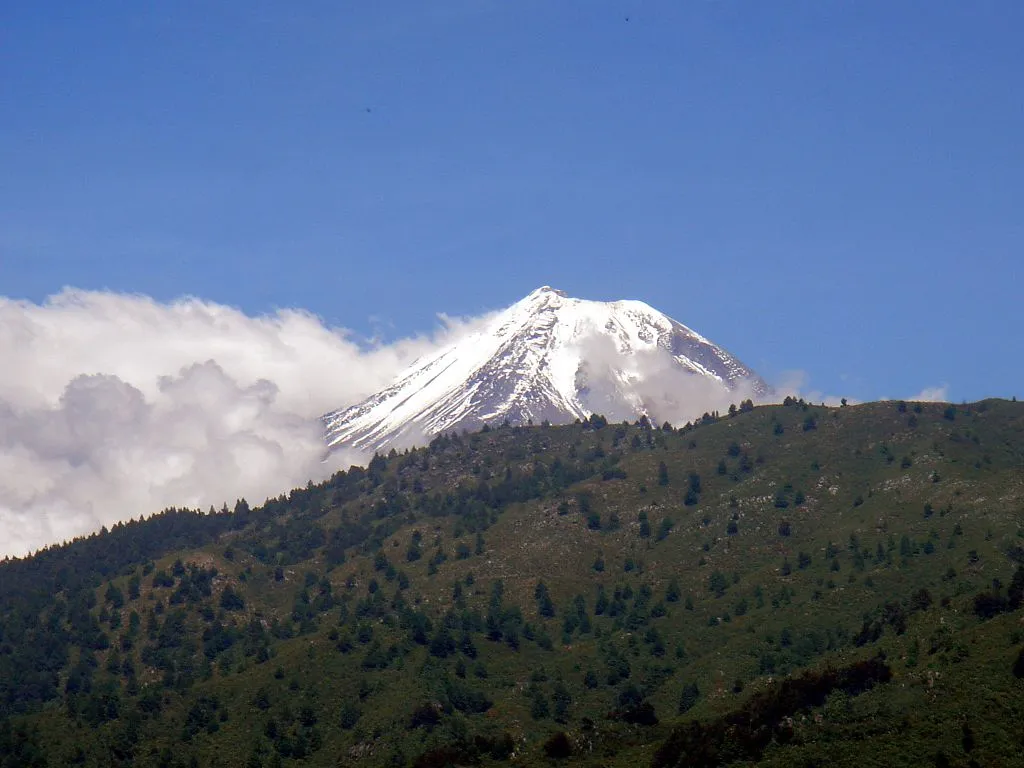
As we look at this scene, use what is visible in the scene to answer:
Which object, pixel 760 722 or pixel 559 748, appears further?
pixel 559 748

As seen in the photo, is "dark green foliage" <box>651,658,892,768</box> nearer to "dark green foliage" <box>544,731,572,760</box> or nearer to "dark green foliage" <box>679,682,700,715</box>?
"dark green foliage" <box>544,731,572,760</box>

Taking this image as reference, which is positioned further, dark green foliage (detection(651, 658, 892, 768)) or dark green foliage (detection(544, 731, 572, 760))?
dark green foliage (detection(544, 731, 572, 760))

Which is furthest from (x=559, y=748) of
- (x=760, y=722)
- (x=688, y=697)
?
(x=688, y=697)

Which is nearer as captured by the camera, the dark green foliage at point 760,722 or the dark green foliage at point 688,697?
the dark green foliage at point 760,722

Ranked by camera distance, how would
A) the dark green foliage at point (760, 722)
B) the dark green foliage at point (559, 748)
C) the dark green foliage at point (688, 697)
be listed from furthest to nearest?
the dark green foliage at point (688, 697) → the dark green foliage at point (559, 748) → the dark green foliage at point (760, 722)

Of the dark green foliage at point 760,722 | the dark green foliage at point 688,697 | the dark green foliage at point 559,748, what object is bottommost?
the dark green foliage at point 760,722

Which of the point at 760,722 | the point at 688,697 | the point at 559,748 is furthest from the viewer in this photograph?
the point at 688,697

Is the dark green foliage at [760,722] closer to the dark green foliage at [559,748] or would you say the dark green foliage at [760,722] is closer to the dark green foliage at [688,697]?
the dark green foliage at [559,748]

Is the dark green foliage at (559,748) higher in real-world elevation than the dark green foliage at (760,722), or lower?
higher

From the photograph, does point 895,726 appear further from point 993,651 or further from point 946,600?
point 946,600

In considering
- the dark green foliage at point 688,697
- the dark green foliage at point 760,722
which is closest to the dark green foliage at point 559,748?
the dark green foliage at point 760,722

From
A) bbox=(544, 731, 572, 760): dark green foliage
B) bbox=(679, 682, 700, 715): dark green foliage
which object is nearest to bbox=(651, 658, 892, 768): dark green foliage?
bbox=(544, 731, 572, 760): dark green foliage

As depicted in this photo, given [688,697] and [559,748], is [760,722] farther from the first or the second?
[688,697]

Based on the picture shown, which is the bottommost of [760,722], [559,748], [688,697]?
[760,722]
